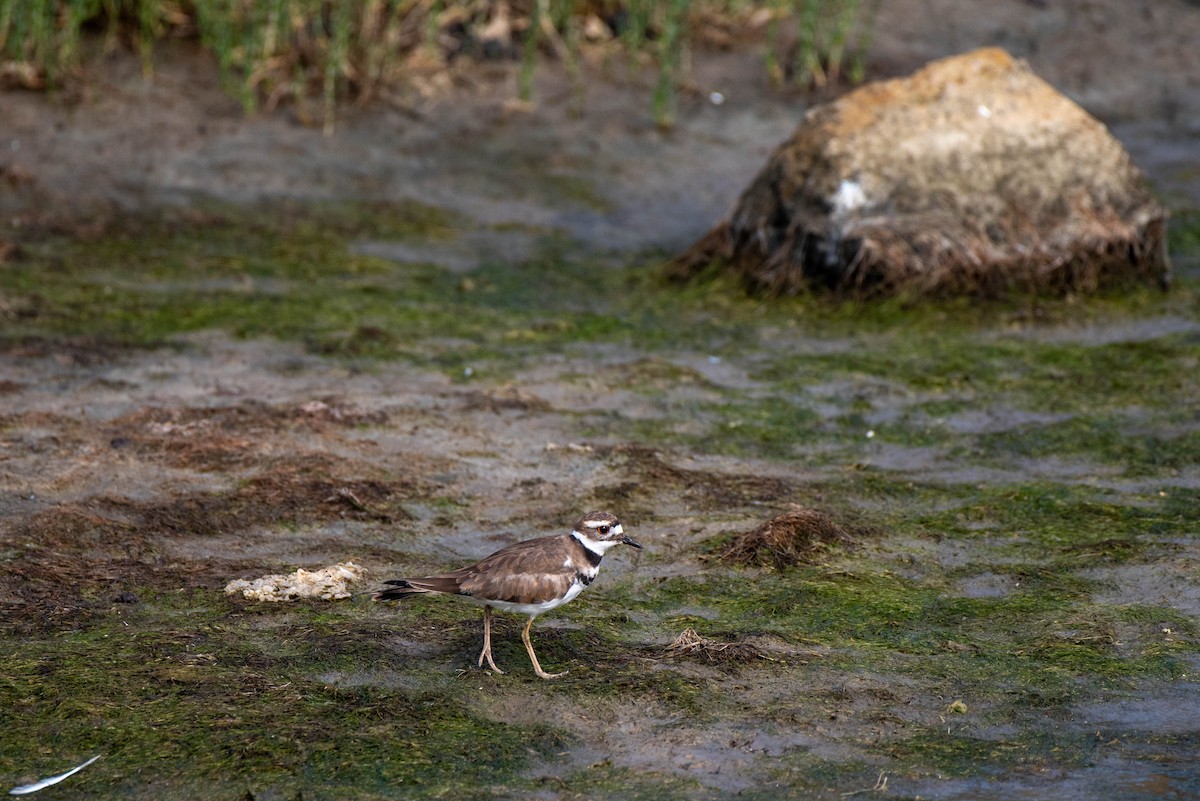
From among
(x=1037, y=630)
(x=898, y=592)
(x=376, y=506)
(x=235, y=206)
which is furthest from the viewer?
(x=235, y=206)

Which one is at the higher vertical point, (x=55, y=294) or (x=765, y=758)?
(x=765, y=758)

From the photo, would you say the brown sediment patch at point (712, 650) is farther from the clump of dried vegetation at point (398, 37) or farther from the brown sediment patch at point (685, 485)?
the clump of dried vegetation at point (398, 37)

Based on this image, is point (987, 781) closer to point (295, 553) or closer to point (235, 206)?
point (295, 553)

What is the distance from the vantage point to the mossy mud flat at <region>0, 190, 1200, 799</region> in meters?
5.06

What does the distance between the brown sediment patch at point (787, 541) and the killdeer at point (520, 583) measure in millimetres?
1089

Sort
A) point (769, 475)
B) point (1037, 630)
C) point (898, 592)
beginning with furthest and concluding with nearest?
1. point (769, 475)
2. point (898, 592)
3. point (1037, 630)

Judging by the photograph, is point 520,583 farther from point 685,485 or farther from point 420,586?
point 685,485

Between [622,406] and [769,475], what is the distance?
1239 millimetres

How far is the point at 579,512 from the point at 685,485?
0.64 m

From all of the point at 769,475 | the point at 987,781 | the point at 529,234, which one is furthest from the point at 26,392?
the point at 987,781

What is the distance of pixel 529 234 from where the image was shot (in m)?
12.2

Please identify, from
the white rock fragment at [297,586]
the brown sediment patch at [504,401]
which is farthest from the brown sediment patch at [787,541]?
the brown sediment patch at [504,401]

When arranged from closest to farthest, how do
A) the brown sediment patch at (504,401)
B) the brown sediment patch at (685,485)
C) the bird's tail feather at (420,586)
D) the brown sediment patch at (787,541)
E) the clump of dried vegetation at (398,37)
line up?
1. the bird's tail feather at (420,586)
2. the brown sediment patch at (787,541)
3. the brown sediment patch at (685,485)
4. the brown sediment patch at (504,401)
5. the clump of dried vegetation at (398,37)

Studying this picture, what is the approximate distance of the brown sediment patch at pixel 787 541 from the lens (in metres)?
6.64
